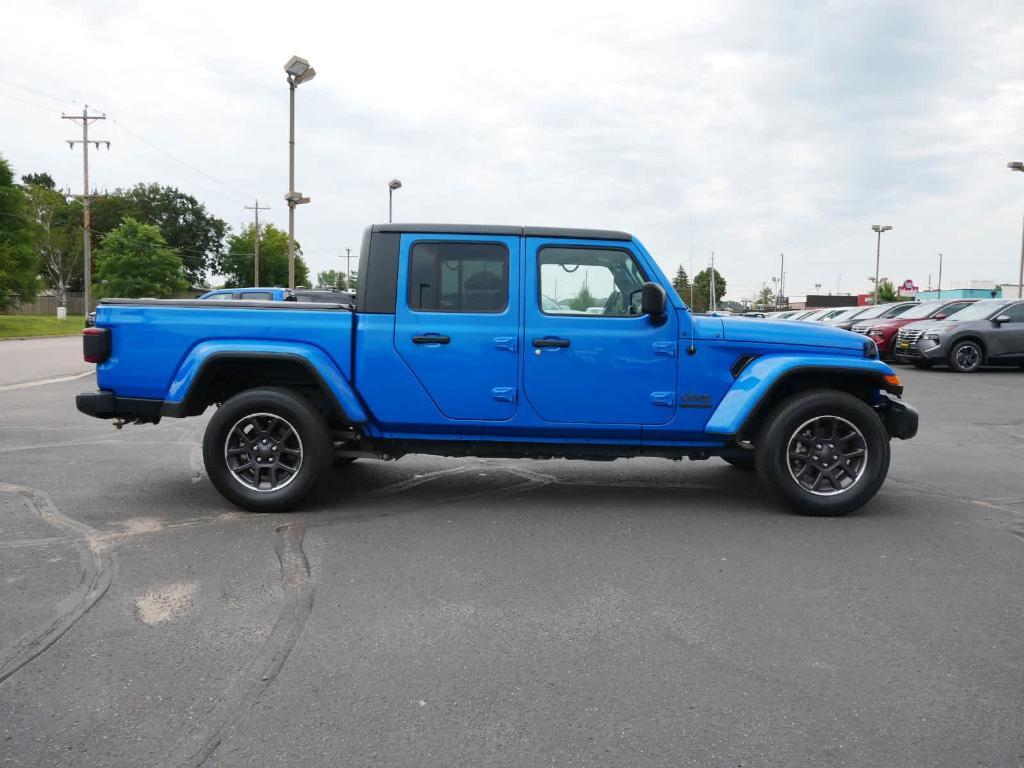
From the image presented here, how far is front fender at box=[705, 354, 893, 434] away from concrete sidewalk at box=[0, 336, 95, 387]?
10.4 meters

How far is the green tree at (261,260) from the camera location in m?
104

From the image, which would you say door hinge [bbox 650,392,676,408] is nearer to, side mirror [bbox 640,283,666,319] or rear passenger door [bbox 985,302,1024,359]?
side mirror [bbox 640,283,666,319]

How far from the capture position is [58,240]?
254ft

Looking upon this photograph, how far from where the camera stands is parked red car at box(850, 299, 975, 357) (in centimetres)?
2034

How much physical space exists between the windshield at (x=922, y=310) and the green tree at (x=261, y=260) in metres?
92.2

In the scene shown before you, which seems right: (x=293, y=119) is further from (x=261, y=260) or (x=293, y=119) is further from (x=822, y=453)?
(x=261, y=260)

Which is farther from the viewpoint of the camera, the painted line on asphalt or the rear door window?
the painted line on asphalt

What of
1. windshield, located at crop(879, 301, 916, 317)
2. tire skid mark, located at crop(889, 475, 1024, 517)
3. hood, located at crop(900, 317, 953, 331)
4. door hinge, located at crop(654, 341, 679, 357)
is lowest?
tire skid mark, located at crop(889, 475, 1024, 517)

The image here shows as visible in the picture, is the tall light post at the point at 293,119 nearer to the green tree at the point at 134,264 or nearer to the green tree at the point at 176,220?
the green tree at the point at 134,264

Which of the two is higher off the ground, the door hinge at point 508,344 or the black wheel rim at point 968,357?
the door hinge at point 508,344

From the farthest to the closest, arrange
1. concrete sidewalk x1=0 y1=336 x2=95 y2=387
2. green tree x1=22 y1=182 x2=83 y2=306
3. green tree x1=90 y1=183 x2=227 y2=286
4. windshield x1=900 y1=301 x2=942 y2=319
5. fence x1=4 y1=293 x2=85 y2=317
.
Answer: green tree x1=90 y1=183 x2=227 y2=286 < green tree x1=22 y1=182 x2=83 y2=306 < fence x1=4 y1=293 x2=85 y2=317 < windshield x1=900 y1=301 x2=942 y2=319 < concrete sidewalk x1=0 y1=336 x2=95 y2=387

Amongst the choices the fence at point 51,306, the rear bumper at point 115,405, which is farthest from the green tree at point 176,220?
the rear bumper at point 115,405

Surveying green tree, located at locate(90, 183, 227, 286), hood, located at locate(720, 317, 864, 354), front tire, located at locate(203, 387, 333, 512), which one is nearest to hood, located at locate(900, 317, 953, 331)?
hood, located at locate(720, 317, 864, 354)

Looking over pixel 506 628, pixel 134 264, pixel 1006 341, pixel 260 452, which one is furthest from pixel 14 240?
pixel 506 628
